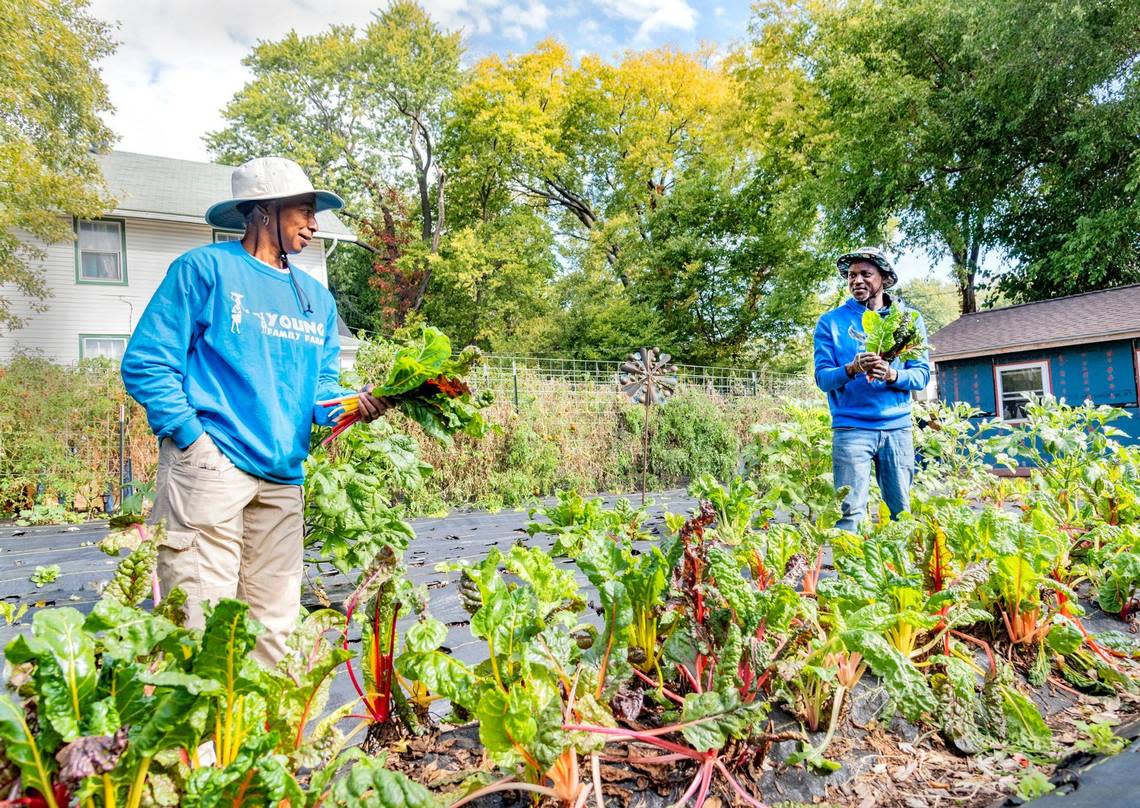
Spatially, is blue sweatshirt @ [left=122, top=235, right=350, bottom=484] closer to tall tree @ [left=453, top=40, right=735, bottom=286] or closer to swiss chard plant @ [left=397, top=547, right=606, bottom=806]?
swiss chard plant @ [left=397, top=547, right=606, bottom=806]

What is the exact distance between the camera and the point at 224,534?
1768mm

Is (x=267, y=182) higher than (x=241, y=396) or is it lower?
higher

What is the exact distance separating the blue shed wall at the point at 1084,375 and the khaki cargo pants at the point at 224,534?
13.7m

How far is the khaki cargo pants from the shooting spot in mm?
1679

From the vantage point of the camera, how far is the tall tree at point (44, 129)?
9227 mm

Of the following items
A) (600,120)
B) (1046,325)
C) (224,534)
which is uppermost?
(600,120)

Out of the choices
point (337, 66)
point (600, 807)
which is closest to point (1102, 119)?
point (600, 807)

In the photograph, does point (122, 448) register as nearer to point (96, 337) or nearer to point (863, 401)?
point (863, 401)

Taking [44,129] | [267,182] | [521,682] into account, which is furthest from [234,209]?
[44,129]

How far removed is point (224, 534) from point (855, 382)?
8.02 feet

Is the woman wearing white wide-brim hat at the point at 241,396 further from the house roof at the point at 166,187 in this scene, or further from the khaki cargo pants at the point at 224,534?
the house roof at the point at 166,187

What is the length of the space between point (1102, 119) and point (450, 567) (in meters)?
16.2

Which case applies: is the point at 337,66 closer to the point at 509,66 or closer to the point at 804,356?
the point at 509,66

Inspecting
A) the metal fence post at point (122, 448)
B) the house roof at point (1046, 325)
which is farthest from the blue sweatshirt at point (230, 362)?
the house roof at point (1046, 325)
